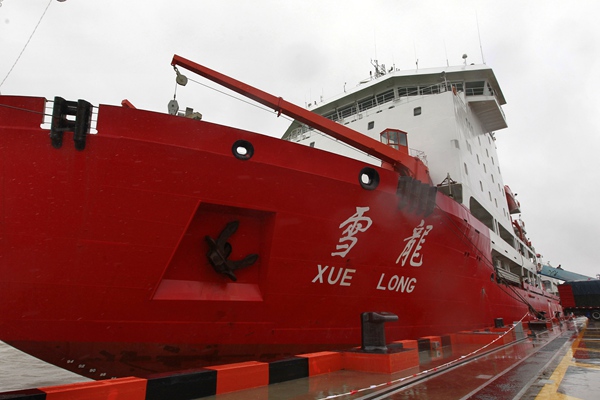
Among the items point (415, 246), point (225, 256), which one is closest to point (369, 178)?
point (415, 246)

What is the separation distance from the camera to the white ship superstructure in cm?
1117

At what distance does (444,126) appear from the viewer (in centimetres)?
1151

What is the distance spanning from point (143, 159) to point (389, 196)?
13.7 ft

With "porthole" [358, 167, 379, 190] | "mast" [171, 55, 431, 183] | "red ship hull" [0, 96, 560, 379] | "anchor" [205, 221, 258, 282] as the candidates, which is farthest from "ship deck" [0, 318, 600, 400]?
"mast" [171, 55, 431, 183]

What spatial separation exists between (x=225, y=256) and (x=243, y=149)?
62.2 inches

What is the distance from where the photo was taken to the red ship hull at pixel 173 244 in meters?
4.58

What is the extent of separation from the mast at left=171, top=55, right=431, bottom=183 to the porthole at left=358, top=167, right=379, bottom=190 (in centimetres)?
99

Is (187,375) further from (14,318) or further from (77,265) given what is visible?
(14,318)

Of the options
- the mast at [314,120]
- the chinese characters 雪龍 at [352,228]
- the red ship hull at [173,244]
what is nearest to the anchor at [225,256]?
the red ship hull at [173,244]

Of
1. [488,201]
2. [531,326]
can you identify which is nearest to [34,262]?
[488,201]

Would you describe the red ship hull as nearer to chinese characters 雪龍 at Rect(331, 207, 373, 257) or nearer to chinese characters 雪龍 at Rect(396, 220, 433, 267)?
chinese characters 雪龍 at Rect(331, 207, 373, 257)

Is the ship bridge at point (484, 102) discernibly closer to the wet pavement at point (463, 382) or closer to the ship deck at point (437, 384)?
the wet pavement at point (463, 382)

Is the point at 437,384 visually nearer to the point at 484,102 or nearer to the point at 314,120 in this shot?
the point at 314,120

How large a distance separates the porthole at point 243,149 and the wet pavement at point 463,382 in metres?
3.01
